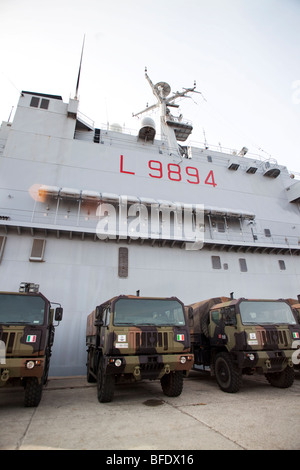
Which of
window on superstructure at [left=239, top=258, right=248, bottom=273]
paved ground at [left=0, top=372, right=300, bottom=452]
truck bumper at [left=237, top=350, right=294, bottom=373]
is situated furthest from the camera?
window on superstructure at [left=239, top=258, right=248, bottom=273]

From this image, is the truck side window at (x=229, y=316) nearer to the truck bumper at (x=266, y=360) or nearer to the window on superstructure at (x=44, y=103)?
the truck bumper at (x=266, y=360)

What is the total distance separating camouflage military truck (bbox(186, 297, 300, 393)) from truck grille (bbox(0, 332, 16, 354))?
430 cm

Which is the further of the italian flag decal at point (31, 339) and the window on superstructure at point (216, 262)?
the window on superstructure at point (216, 262)

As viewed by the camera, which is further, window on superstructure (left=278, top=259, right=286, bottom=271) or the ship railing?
window on superstructure (left=278, top=259, right=286, bottom=271)

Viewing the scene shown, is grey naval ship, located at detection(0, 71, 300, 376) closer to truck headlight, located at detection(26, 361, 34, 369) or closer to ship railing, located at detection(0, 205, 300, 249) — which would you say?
ship railing, located at detection(0, 205, 300, 249)

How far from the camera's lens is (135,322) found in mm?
5820

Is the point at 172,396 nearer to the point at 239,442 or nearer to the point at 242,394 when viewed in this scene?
the point at 242,394

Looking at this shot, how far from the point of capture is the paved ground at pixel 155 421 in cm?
315

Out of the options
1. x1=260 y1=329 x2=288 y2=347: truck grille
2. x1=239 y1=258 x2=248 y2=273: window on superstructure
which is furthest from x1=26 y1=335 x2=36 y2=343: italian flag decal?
x1=239 y1=258 x2=248 y2=273: window on superstructure

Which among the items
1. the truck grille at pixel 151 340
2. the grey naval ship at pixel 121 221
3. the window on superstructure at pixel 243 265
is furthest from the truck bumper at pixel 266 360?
the window on superstructure at pixel 243 265

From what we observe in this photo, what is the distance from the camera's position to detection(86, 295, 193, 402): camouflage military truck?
5.35 metres

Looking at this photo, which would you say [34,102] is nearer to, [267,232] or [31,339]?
[31,339]

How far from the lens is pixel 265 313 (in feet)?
22.9

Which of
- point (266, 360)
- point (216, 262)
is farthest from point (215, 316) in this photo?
point (216, 262)
